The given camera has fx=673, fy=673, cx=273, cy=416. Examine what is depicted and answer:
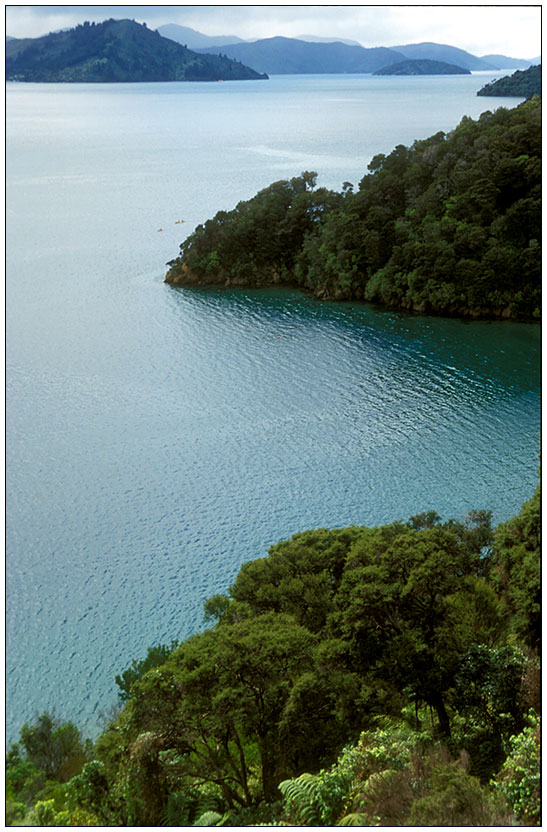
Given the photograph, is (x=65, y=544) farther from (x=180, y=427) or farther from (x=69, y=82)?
(x=69, y=82)

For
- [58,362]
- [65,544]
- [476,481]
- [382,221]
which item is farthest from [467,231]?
[65,544]

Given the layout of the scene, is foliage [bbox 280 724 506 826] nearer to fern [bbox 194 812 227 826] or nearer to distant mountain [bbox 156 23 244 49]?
fern [bbox 194 812 227 826]

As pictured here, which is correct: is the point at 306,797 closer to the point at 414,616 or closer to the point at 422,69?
the point at 414,616

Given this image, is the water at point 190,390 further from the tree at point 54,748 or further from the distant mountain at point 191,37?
the distant mountain at point 191,37

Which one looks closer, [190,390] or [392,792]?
[392,792]

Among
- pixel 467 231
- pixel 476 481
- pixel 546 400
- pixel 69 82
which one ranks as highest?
pixel 69 82

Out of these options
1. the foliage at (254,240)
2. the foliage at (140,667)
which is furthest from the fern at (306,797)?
the foliage at (254,240)

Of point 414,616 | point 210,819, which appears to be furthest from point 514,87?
point 210,819
